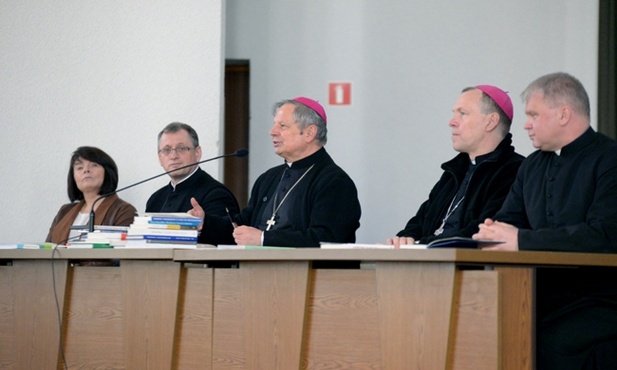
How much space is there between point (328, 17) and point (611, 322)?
12.3ft

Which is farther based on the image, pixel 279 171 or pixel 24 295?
pixel 279 171

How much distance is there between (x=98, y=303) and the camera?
147 inches

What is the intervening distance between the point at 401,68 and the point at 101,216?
2180 mm

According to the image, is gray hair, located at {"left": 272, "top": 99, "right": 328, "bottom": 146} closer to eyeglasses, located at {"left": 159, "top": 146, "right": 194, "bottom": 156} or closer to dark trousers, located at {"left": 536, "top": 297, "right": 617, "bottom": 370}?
eyeglasses, located at {"left": 159, "top": 146, "right": 194, "bottom": 156}

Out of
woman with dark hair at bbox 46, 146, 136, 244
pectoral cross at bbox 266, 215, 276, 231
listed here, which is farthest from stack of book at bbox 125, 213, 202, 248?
woman with dark hair at bbox 46, 146, 136, 244

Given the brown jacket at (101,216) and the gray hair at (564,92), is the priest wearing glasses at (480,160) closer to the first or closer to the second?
the gray hair at (564,92)

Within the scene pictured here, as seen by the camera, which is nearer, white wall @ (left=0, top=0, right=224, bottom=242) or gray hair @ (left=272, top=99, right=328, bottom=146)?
gray hair @ (left=272, top=99, right=328, bottom=146)

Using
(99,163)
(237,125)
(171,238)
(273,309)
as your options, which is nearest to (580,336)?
(273,309)

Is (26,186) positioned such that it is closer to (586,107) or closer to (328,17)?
(328,17)

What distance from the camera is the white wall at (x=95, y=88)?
607cm

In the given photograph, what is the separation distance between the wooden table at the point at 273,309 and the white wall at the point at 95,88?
7.06ft

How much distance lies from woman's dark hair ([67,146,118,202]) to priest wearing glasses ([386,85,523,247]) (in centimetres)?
204

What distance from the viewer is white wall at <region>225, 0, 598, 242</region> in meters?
6.39

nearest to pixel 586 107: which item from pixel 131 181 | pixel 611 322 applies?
pixel 611 322
